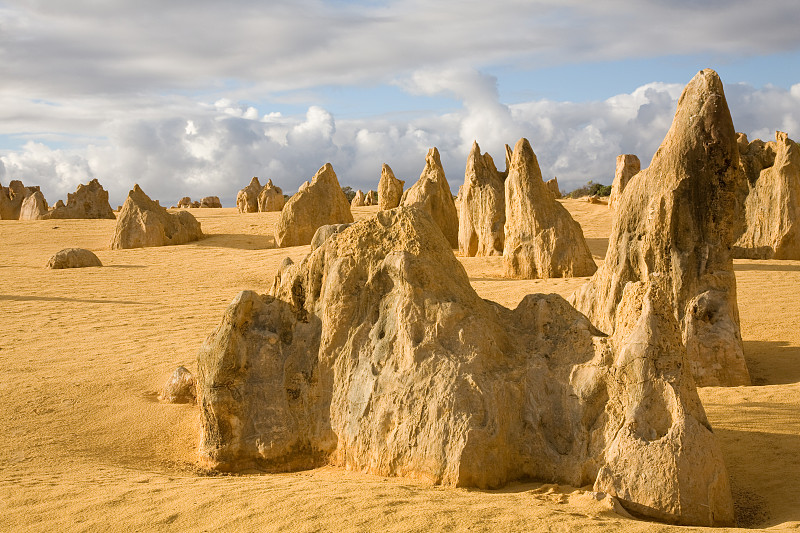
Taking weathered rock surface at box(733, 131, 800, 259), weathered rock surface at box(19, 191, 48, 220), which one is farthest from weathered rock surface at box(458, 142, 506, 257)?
weathered rock surface at box(19, 191, 48, 220)

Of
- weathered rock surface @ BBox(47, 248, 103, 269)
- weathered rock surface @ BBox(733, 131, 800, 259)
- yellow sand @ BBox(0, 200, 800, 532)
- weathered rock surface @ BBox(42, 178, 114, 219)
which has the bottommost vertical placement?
yellow sand @ BBox(0, 200, 800, 532)

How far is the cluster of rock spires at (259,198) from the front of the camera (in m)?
29.7

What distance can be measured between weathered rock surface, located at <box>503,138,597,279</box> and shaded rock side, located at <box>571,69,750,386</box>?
18.4 ft

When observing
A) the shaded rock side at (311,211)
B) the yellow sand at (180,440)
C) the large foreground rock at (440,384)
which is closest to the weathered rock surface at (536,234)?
the yellow sand at (180,440)

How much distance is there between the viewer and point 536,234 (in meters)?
13.8

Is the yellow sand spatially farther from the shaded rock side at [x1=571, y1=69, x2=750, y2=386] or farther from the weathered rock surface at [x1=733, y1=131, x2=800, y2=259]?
the weathered rock surface at [x1=733, y1=131, x2=800, y2=259]

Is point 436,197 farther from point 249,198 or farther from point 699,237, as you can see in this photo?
point 249,198

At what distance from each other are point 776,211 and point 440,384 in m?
13.2

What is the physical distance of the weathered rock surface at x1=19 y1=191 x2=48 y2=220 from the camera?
29031mm

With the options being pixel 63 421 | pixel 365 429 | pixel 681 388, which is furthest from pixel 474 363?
pixel 63 421

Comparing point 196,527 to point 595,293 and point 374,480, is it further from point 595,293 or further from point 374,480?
point 595,293

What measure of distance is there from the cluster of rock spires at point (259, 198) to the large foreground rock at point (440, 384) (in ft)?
79.2

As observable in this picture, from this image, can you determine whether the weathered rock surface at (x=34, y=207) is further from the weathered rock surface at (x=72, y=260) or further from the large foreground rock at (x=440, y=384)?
the large foreground rock at (x=440, y=384)

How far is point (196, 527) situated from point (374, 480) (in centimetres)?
111
